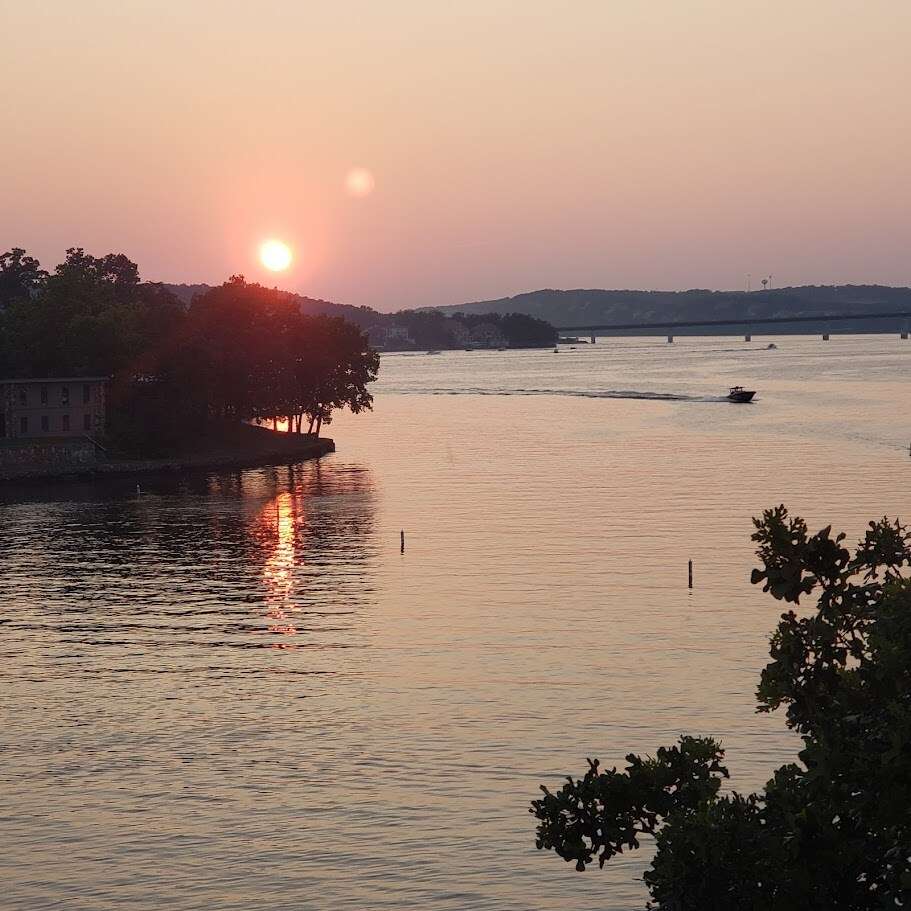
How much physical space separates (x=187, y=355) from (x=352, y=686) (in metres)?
114

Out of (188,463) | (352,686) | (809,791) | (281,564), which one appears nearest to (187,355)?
(188,463)

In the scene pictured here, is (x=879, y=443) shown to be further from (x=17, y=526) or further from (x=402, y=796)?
(x=402, y=796)

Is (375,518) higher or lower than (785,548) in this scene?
lower

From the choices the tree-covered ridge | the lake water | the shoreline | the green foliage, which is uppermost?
the tree-covered ridge

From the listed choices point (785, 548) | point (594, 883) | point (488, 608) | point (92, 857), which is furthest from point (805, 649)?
point (488, 608)

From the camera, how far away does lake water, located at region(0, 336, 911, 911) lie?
44.9m

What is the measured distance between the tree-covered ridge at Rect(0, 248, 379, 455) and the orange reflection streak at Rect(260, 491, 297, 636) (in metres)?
31.0

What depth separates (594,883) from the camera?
44000 mm

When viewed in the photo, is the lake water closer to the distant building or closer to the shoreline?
the shoreline

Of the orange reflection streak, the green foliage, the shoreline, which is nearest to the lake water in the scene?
the orange reflection streak

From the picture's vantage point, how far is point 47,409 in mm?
169750

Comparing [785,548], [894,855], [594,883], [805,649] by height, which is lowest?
[594,883]

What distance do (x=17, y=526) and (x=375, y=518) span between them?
31.8 metres

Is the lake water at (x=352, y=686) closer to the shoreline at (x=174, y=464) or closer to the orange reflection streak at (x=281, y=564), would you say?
the orange reflection streak at (x=281, y=564)
